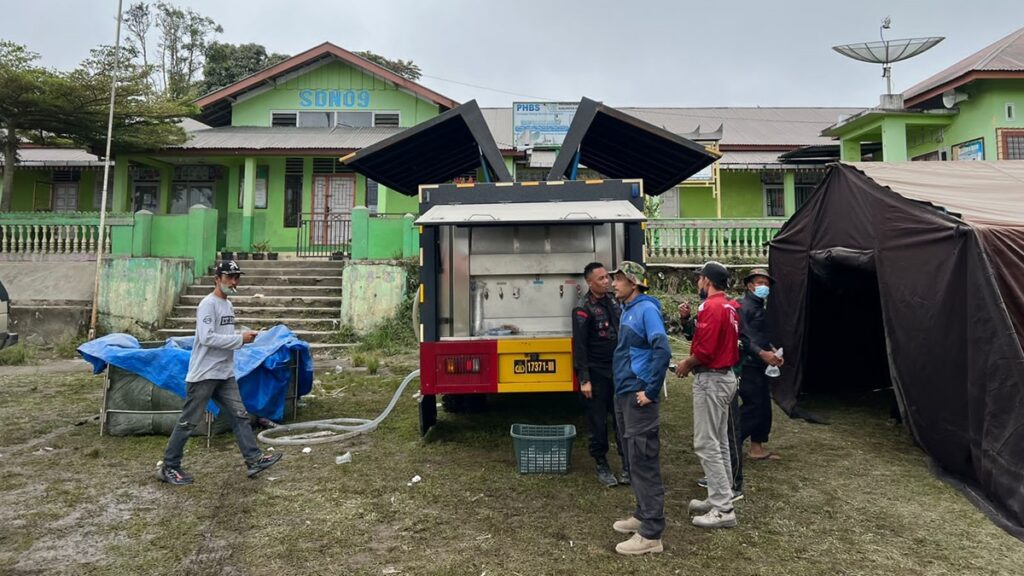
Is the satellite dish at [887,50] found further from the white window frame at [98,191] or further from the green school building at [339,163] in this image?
the white window frame at [98,191]

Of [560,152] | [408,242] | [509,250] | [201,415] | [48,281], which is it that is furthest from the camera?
[408,242]

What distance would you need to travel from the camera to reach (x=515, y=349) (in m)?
4.42

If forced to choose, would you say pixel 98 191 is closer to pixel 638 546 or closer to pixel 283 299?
pixel 283 299

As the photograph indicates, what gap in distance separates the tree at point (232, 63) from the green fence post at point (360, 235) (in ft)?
68.7

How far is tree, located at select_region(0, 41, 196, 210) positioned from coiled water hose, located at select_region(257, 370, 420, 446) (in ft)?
35.7

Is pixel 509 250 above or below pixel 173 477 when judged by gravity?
above

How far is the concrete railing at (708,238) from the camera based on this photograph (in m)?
12.8

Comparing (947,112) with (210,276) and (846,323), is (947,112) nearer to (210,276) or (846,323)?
(846,323)

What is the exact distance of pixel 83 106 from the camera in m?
12.2

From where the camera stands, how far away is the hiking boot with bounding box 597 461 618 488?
13.3 ft

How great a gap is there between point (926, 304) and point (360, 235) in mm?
9551

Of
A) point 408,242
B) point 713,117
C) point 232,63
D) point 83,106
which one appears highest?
point 232,63

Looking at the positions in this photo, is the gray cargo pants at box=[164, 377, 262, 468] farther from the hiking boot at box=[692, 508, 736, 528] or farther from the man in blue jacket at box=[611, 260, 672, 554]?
the hiking boot at box=[692, 508, 736, 528]

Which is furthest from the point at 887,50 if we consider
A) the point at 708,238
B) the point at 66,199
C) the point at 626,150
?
the point at 66,199
